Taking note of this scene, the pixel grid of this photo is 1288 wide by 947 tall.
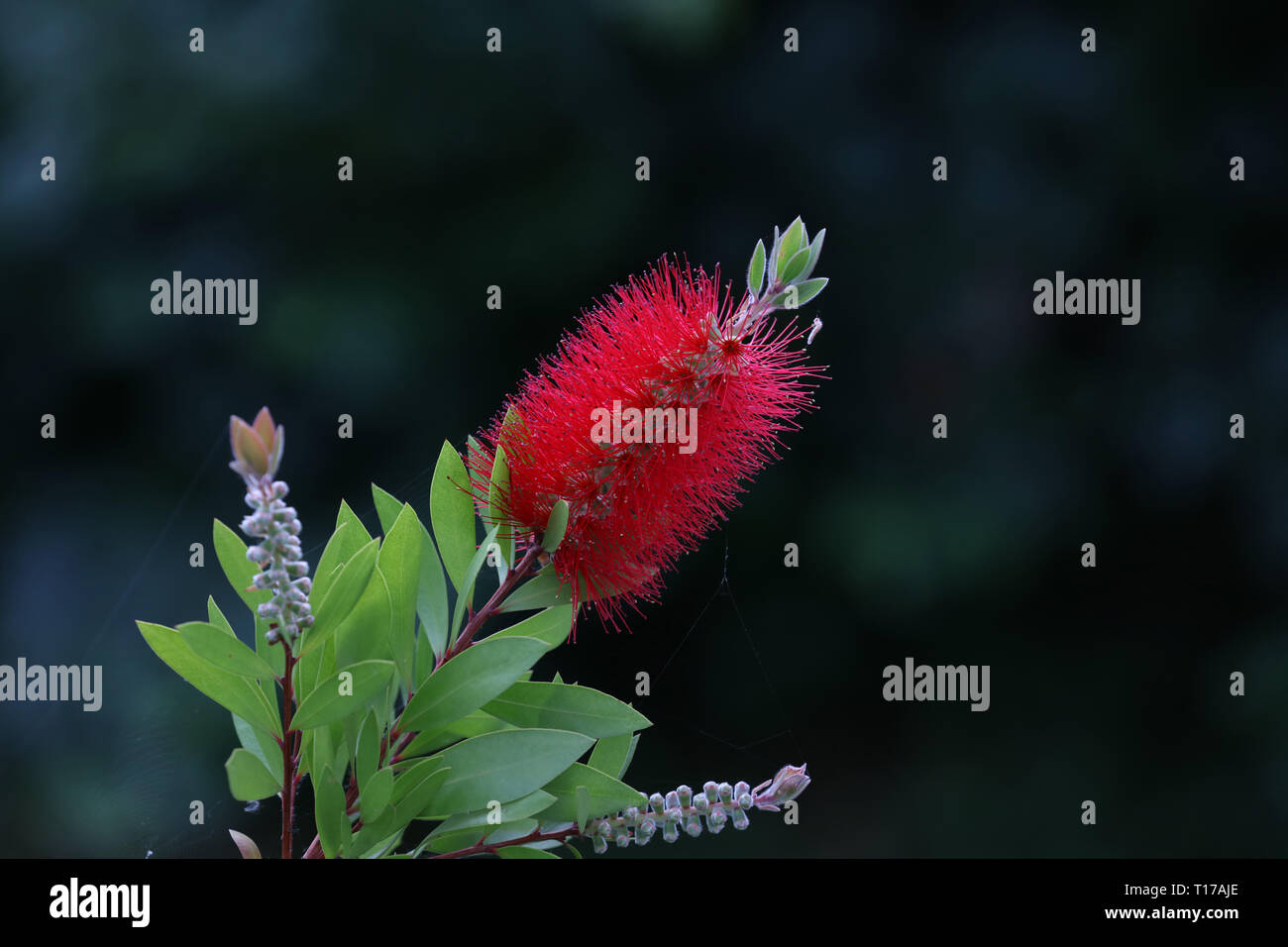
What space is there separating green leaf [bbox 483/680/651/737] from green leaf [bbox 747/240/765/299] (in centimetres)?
18

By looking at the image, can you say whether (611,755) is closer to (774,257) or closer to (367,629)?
(367,629)

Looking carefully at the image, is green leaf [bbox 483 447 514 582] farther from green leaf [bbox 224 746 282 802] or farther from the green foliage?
green leaf [bbox 224 746 282 802]

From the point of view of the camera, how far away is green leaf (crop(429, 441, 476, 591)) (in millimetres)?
493

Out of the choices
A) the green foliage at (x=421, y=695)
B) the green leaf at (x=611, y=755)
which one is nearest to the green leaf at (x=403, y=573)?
the green foliage at (x=421, y=695)

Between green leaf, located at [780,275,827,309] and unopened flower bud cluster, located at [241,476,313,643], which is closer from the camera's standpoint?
unopened flower bud cluster, located at [241,476,313,643]

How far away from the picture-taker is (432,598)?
0.49 meters

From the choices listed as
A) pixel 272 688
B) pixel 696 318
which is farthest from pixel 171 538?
pixel 696 318

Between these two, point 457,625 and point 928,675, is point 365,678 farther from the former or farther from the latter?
point 928,675

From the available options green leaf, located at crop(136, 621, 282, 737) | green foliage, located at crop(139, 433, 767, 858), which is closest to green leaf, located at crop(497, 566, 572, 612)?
green foliage, located at crop(139, 433, 767, 858)

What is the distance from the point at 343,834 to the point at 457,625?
10cm

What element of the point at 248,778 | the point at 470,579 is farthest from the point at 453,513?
the point at 248,778

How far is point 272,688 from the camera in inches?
17.9

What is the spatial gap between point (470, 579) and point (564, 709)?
7 centimetres

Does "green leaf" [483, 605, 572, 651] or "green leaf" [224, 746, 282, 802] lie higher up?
"green leaf" [483, 605, 572, 651]
